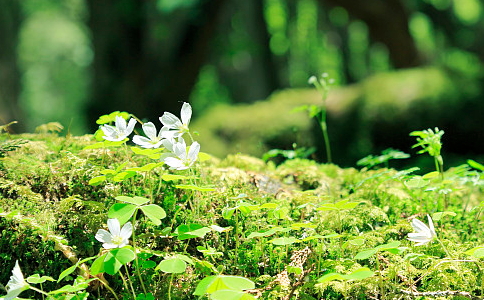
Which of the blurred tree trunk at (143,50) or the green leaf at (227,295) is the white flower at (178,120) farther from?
the blurred tree trunk at (143,50)

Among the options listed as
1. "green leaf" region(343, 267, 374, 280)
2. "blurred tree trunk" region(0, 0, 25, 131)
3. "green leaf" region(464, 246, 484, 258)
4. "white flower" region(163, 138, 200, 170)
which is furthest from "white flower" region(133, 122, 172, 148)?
"blurred tree trunk" region(0, 0, 25, 131)

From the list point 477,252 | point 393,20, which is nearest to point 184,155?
point 477,252

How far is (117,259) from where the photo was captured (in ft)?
4.29

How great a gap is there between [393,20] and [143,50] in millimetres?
6187

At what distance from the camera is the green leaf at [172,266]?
133cm

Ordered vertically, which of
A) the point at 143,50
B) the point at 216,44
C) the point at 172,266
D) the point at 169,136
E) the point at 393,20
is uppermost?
the point at 216,44

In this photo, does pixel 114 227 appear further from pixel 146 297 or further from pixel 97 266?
pixel 146 297

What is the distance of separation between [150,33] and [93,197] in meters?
8.89

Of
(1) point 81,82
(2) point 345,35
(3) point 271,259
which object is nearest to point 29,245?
(3) point 271,259

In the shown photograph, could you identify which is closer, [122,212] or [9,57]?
[122,212]

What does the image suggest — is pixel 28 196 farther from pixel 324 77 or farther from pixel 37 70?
pixel 37 70

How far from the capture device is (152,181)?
1.96 m

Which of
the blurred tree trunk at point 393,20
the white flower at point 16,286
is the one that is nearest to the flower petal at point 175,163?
the white flower at point 16,286

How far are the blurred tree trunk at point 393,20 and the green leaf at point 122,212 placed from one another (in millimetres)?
10522
